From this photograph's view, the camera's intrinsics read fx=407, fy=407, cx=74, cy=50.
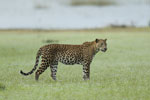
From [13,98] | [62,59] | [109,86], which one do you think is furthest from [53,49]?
Result: [13,98]

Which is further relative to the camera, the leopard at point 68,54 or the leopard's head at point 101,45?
the leopard's head at point 101,45

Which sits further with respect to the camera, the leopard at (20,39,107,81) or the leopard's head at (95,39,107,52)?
the leopard's head at (95,39,107,52)

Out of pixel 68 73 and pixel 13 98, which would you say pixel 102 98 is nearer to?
pixel 13 98

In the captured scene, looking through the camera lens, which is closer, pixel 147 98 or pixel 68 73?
pixel 147 98

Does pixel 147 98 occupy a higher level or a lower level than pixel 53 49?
lower

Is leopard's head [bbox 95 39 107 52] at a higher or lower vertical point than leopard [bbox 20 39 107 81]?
higher

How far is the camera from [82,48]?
51.6ft

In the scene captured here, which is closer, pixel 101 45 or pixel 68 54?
pixel 68 54

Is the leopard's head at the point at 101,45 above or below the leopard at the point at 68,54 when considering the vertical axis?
above

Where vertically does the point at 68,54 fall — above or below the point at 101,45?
below

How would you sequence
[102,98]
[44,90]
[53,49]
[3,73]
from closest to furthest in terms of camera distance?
[102,98]
[44,90]
[53,49]
[3,73]

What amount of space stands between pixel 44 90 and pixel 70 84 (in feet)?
5.00

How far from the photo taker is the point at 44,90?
13.0 metres

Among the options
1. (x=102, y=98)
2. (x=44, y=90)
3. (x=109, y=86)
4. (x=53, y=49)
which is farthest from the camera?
(x=53, y=49)
